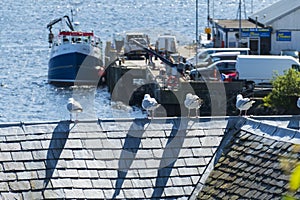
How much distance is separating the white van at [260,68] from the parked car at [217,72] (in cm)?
68

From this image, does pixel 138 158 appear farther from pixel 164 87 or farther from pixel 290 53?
pixel 290 53

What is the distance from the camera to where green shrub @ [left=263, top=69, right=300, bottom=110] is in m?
47.9

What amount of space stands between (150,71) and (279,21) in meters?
8.97

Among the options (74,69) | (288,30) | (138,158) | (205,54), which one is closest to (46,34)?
(74,69)

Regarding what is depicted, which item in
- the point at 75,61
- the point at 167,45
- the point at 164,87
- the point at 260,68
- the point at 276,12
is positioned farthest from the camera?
the point at 75,61

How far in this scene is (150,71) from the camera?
6569 cm

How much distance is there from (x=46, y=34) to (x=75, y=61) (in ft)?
105

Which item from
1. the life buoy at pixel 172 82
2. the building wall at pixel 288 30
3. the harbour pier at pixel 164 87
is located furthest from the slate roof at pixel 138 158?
the building wall at pixel 288 30

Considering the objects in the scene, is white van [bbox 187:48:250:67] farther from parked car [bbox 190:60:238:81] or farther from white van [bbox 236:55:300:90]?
white van [bbox 236:55:300:90]

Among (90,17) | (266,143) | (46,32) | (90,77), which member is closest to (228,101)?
(90,77)

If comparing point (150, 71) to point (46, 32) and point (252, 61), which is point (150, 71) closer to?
point (252, 61)

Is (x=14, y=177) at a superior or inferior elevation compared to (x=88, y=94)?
superior

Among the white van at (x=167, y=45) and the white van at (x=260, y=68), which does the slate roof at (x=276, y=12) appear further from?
the white van at (x=260, y=68)

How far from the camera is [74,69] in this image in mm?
78625
